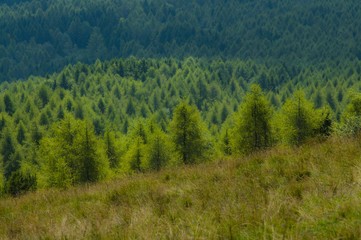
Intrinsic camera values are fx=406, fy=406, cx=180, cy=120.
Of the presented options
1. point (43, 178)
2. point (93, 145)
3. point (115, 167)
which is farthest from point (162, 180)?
point (115, 167)

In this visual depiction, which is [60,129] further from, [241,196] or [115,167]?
[241,196]

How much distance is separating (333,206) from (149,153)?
A: 4815cm

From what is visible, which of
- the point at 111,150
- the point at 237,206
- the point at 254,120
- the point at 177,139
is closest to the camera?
the point at 237,206

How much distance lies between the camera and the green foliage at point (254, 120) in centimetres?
4847

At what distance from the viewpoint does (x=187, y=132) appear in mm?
51594

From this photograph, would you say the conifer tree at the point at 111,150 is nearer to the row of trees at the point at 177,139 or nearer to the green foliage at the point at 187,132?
the row of trees at the point at 177,139

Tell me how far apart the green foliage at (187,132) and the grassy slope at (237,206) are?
39.4 meters

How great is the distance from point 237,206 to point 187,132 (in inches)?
1787

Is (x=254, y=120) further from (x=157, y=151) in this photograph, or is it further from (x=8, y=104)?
(x=8, y=104)

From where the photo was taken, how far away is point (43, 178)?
5156 cm

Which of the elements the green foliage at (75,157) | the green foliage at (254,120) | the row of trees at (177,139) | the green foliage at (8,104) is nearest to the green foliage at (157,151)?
the row of trees at (177,139)

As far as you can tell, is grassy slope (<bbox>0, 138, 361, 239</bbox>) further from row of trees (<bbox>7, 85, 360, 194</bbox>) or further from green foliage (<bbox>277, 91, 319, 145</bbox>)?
green foliage (<bbox>277, 91, 319, 145</bbox>)

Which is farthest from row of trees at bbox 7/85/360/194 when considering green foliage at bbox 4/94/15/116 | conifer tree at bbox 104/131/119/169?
green foliage at bbox 4/94/15/116

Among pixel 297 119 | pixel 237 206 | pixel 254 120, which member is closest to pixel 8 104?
pixel 254 120
